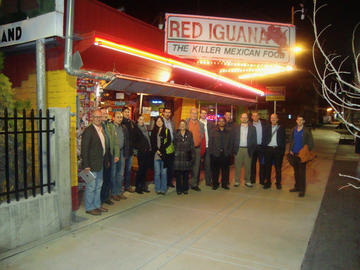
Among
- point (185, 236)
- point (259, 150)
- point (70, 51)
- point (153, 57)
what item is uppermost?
point (153, 57)

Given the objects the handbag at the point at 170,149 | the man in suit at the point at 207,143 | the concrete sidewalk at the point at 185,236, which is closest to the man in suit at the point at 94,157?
the concrete sidewalk at the point at 185,236

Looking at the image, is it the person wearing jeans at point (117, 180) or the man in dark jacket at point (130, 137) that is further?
the man in dark jacket at point (130, 137)

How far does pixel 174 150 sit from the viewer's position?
23.4 feet

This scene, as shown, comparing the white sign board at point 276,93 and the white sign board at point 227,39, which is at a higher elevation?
the white sign board at point 227,39

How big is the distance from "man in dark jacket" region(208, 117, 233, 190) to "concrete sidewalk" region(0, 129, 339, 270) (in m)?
0.84

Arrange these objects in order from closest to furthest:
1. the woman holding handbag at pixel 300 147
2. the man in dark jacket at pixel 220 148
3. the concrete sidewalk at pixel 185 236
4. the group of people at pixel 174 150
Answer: the concrete sidewalk at pixel 185 236, the group of people at pixel 174 150, the woman holding handbag at pixel 300 147, the man in dark jacket at pixel 220 148

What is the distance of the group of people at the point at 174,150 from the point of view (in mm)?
5578

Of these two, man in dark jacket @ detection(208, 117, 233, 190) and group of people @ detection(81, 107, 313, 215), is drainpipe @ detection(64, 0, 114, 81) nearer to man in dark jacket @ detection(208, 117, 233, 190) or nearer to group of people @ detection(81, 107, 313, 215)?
group of people @ detection(81, 107, 313, 215)

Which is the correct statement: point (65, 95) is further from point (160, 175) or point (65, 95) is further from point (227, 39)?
point (227, 39)

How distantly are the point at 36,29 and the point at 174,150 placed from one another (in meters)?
3.72

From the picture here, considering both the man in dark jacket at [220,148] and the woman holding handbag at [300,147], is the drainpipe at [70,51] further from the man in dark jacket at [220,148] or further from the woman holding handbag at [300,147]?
the woman holding handbag at [300,147]

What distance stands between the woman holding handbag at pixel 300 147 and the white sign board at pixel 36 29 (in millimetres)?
5550

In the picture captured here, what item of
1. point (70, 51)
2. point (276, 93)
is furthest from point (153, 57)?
point (276, 93)

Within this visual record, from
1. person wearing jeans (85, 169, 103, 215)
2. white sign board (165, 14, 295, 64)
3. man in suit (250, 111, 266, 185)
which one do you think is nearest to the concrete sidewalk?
person wearing jeans (85, 169, 103, 215)
